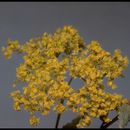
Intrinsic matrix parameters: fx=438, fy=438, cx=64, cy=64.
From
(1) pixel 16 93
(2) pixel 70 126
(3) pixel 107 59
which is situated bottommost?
(2) pixel 70 126

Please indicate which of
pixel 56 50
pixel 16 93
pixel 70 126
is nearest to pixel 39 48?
pixel 56 50

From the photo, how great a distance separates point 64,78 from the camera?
1.40m

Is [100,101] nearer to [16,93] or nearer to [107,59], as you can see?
[107,59]

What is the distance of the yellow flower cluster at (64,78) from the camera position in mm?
1381

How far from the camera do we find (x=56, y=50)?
1.47 metres

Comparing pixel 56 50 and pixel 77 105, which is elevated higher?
pixel 56 50

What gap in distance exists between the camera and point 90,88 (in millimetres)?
1380

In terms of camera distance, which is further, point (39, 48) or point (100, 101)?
point (39, 48)

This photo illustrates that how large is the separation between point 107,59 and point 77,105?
0.60 ft

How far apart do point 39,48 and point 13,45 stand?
0.30 ft

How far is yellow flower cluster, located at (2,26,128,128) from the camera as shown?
4.53 ft

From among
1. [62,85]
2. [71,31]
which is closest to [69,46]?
[71,31]

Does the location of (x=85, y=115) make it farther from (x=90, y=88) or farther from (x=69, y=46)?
(x=69, y=46)

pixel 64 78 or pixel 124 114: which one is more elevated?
pixel 64 78
